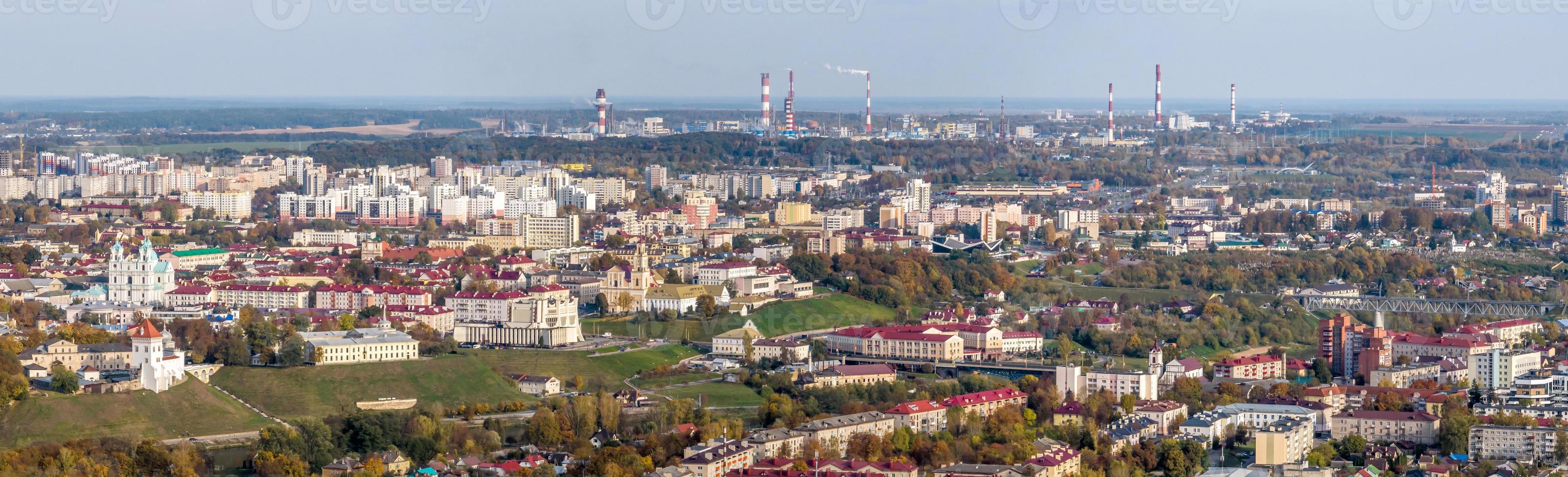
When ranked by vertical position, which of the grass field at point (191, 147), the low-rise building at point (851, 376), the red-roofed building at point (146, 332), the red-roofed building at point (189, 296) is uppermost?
the red-roofed building at point (146, 332)


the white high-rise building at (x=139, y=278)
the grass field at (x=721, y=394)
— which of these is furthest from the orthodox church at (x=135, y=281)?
the grass field at (x=721, y=394)

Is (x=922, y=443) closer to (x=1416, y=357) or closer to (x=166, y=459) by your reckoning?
(x=166, y=459)

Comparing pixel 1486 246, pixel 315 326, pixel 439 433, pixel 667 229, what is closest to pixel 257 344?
pixel 315 326

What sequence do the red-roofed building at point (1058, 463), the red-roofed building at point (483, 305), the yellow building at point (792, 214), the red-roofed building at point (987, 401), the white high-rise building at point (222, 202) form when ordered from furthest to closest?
the white high-rise building at point (222, 202), the yellow building at point (792, 214), the red-roofed building at point (483, 305), the red-roofed building at point (987, 401), the red-roofed building at point (1058, 463)

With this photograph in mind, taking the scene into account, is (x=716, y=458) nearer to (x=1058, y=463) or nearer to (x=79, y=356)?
(x=1058, y=463)

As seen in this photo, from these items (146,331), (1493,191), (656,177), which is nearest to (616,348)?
(146,331)

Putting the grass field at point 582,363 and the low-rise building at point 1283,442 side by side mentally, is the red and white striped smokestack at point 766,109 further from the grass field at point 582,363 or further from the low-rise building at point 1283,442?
the low-rise building at point 1283,442
